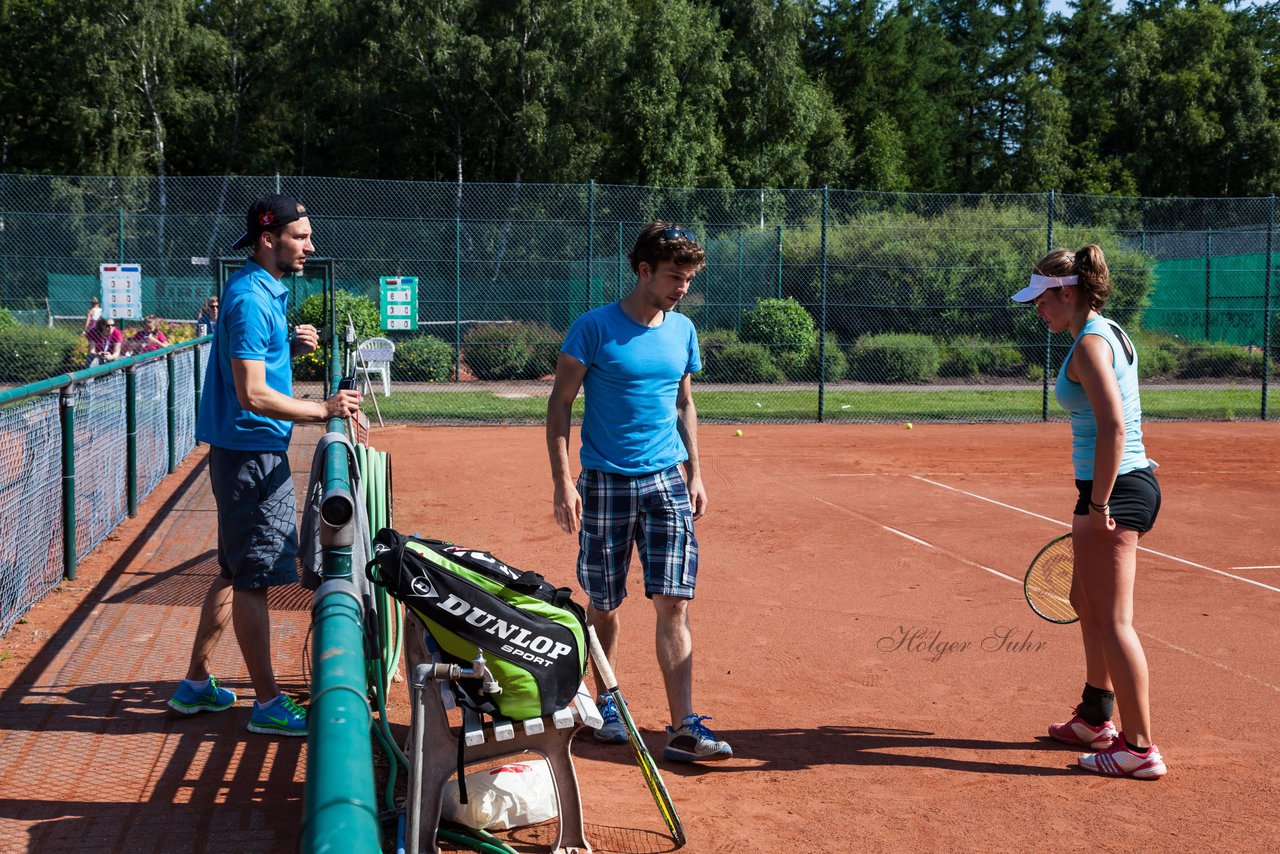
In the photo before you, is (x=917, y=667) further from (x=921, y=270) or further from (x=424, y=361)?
(x=921, y=270)

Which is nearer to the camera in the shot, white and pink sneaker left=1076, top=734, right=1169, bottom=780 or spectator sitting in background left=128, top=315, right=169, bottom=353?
white and pink sneaker left=1076, top=734, right=1169, bottom=780

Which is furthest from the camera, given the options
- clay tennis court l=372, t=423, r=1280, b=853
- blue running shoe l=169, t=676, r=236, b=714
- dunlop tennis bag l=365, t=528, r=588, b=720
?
blue running shoe l=169, t=676, r=236, b=714

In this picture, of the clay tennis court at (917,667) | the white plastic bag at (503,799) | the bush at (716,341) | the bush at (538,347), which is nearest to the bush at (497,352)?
the bush at (538,347)

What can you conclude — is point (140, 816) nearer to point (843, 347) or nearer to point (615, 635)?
point (615, 635)

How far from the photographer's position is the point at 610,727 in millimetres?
5008

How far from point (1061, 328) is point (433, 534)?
5721 mm

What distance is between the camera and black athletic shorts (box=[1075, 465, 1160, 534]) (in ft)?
15.3

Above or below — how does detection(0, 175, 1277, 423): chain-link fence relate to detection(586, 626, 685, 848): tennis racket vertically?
above

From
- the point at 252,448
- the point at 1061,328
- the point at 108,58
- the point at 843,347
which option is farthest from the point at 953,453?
the point at 108,58

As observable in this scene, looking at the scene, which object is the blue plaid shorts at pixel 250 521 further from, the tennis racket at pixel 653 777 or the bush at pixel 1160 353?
the bush at pixel 1160 353

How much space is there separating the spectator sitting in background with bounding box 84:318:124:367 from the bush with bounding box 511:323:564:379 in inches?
261

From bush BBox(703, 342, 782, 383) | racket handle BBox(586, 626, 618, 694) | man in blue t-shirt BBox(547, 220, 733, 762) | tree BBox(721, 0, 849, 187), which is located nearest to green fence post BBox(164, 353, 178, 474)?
man in blue t-shirt BBox(547, 220, 733, 762)

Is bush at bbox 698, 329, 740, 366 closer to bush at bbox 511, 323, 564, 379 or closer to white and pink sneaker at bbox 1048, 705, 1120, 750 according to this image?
bush at bbox 511, 323, 564, 379

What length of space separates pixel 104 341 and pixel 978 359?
15994 mm
